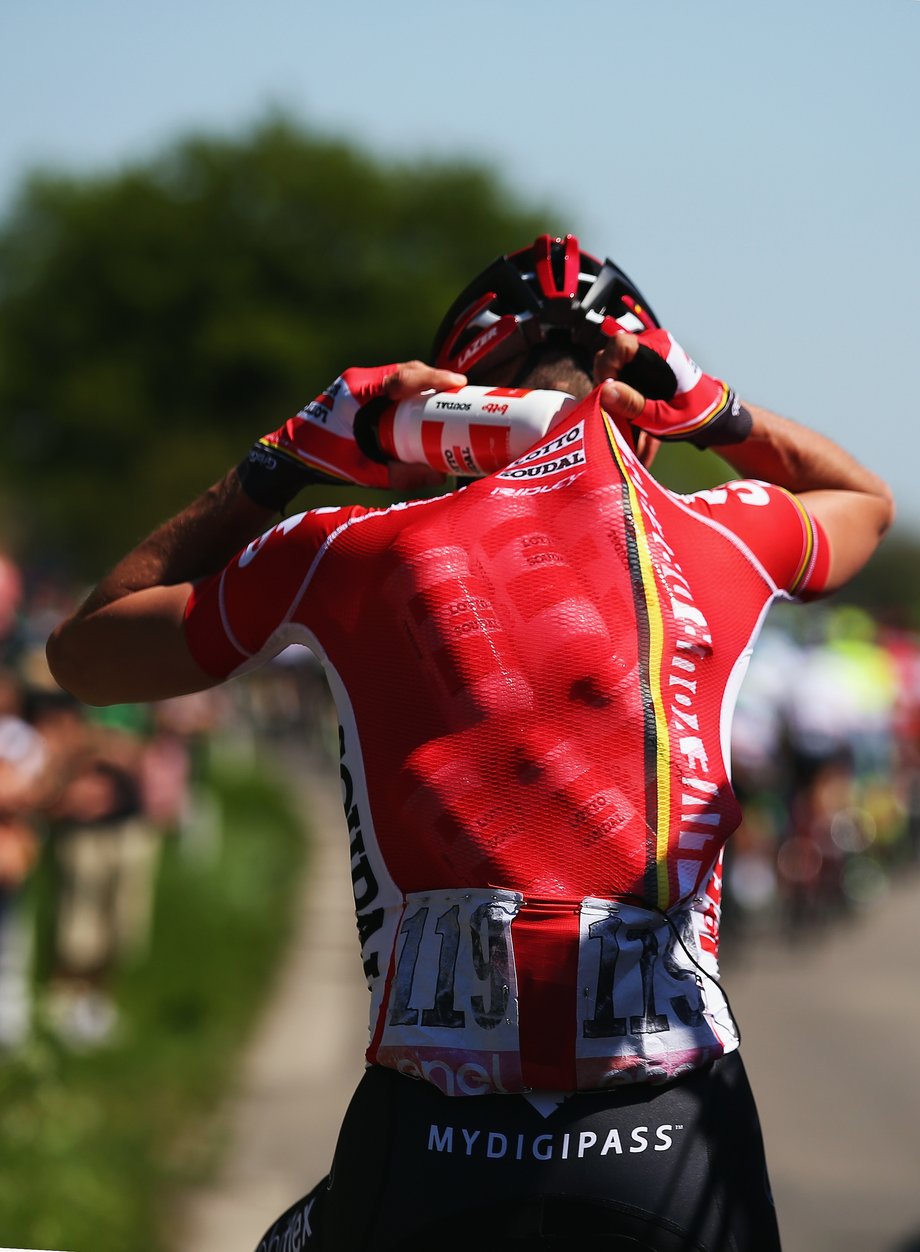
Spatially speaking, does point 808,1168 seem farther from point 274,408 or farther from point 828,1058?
point 274,408

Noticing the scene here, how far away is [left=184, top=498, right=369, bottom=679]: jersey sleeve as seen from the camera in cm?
249

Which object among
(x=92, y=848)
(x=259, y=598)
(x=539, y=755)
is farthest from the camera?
(x=92, y=848)

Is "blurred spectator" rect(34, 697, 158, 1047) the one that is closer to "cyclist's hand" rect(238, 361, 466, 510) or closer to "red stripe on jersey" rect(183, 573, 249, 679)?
"cyclist's hand" rect(238, 361, 466, 510)

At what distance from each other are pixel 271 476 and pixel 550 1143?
112 cm

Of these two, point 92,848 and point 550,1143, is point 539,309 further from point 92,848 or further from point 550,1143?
point 92,848

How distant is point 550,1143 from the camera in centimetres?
214

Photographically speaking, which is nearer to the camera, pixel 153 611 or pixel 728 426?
pixel 153 611

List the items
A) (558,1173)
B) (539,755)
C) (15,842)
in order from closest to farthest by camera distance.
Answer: (558,1173) < (539,755) < (15,842)

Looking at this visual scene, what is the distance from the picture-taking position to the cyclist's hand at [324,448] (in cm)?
267

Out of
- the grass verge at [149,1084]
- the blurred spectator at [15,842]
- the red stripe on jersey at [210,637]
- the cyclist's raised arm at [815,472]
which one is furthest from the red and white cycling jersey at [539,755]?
the blurred spectator at [15,842]

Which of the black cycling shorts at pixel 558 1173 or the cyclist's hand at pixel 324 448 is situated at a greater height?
the cyclist's hand at pixel 324 448

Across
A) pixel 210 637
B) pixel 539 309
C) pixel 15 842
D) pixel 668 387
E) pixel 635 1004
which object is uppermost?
pixel 539 309

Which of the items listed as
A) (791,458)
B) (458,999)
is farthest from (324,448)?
(458,999)

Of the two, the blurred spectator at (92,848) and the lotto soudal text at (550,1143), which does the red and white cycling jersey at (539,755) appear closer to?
the lotto soudal text at (550,1143)
